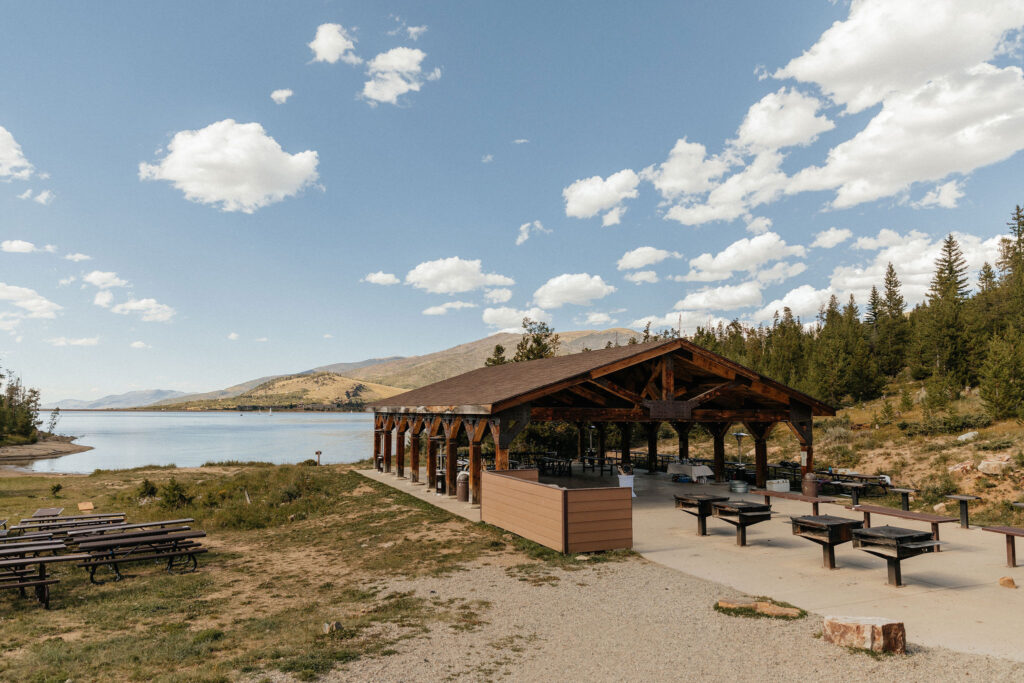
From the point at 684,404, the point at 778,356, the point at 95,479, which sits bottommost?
the point at 95,479

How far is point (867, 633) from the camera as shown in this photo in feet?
18.7

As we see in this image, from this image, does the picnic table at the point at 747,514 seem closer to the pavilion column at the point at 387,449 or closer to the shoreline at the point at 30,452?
the pavilion column at the point at 387,449

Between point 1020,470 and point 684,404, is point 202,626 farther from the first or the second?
point 1020,470

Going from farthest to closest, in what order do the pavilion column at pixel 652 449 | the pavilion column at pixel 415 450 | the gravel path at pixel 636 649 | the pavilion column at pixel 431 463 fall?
the pavilion column at pixel 652 449 → the pavilion column at pixel 415 450 → the pavilion column at pixel 431 463 → the gravel path at pixel 636 649

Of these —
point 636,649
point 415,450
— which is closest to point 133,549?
point 636,649

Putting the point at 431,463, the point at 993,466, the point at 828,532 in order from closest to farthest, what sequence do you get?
the point at 828,532
the point at 993,466
the point at 431,463

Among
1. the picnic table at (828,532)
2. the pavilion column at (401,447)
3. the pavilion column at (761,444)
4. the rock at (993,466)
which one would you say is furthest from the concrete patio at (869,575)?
the pavilion column at (401,447)

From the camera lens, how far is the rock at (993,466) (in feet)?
53.5

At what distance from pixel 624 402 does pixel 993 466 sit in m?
11.0

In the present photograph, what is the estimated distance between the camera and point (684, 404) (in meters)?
16.1

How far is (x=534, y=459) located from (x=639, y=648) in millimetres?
19167

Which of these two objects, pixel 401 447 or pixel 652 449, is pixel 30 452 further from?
pixel 652 449

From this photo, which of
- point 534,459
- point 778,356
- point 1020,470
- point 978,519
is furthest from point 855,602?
point 778,356

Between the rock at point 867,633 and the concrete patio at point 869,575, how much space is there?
0.60 metres
